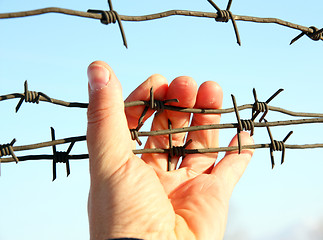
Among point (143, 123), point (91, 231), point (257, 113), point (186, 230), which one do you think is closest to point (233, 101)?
point (257, 113)

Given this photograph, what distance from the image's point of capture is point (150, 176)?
159 cm

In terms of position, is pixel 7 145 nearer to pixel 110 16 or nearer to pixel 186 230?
pixel 110 16

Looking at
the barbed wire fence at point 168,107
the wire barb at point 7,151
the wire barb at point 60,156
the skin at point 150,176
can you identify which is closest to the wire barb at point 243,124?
the barbed wire fence at point 168,107

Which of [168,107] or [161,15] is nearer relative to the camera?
[161,15]

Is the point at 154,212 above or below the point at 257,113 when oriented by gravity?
below

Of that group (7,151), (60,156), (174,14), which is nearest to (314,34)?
(174,14)

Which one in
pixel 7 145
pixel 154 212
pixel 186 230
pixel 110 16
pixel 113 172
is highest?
pixel 110 16

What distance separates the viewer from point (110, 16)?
137cm

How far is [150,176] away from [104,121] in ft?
0.96

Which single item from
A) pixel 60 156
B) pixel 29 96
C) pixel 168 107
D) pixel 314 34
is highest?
pixel 314 34

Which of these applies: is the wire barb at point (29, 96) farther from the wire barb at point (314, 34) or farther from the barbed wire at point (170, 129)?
the wire barb at point (314, 34)

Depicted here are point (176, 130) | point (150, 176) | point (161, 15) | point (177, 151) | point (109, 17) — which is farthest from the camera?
point (177, 151)

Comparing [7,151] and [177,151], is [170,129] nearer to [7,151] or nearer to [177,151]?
[177,151]

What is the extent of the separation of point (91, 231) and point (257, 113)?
0.81 meters
